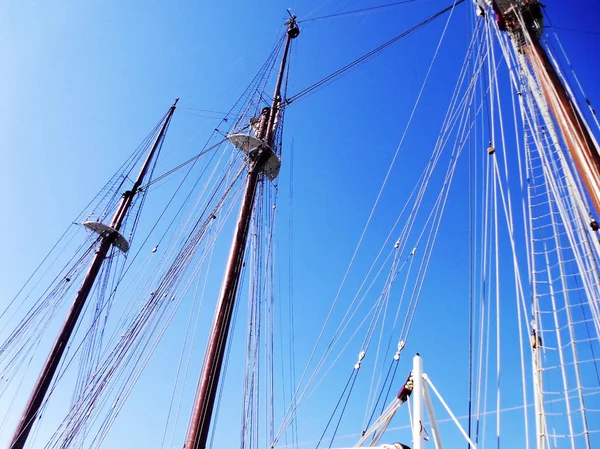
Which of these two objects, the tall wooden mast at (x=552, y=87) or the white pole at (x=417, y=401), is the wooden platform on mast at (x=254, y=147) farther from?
the white pole at (x=417, y=401)

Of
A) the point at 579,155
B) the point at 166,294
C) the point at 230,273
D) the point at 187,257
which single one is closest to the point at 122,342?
the point at 166,294

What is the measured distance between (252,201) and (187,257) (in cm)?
323

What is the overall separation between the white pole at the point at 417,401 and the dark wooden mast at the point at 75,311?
15.5 metres

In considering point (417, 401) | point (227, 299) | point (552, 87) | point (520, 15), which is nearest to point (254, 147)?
point (227, 299)

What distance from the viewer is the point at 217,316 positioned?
1141 centimetres

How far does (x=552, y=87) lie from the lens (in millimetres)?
8688

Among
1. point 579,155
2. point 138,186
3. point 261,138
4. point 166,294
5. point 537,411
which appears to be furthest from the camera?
point 138,186

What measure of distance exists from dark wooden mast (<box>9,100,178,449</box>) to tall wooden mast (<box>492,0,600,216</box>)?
18.5 m

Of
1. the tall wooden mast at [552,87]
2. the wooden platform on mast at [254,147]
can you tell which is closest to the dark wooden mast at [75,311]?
the wooden platform on mast at [254,147]

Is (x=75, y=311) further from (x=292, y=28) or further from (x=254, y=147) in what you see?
(x=292, y=28)

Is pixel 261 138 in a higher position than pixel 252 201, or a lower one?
higher

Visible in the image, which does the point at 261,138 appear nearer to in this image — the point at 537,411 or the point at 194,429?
the point at 194,429

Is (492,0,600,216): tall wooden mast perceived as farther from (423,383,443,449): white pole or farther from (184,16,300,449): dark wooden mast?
(184,16,300,449): dark wooden mast

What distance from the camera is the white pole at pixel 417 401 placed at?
192 inches
